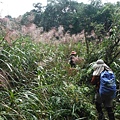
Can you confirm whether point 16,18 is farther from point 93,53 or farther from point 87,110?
point 87,110

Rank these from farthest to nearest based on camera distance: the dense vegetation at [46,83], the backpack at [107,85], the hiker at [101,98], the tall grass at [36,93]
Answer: the hiker at [101,98] < the backpack at [107,85] < the dense vegetation at [46,83] < the tall grass at [36,93]

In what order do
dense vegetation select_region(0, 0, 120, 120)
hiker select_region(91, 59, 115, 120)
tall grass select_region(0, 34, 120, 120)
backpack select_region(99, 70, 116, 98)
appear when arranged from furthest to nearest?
hiker select_region(91, 59, 115, 120) < backpack select_region(99, 70, 116, 98) < dense vegetation select_region(0, 0, 120, 120) < tall grass select_region(0, 34, 120, 120)

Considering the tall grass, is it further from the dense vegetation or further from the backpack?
the backpack

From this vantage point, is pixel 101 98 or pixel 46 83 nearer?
pixel 101 98

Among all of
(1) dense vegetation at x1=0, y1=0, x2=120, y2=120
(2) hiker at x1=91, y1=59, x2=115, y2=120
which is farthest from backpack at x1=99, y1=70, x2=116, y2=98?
(1) dense vegetation at x1=0, y1=0, x2=120, y2=120

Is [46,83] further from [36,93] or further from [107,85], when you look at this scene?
[107,85]

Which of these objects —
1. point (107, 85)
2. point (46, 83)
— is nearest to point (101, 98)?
point (107, 85)

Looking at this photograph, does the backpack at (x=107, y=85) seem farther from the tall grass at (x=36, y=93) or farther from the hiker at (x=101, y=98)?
the tall grass at (x=36, y=93)

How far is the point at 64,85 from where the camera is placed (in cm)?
430

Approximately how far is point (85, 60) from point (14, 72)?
9.47 ft

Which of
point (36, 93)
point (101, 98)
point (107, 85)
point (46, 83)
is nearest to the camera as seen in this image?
point (36, 93)

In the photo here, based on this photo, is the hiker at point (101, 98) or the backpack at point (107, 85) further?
the hiker at point (101, 98)

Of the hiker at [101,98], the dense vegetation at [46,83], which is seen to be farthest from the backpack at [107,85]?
the dense vegetation at [46,83]

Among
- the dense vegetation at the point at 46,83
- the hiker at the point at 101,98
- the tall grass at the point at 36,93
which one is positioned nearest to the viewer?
the tall grass at the point at 36,93
